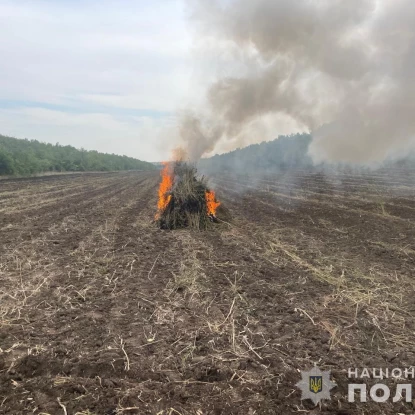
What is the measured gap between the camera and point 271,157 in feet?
263

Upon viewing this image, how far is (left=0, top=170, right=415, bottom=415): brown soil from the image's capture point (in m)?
3.52

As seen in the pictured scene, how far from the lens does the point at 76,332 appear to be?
4.72 metres

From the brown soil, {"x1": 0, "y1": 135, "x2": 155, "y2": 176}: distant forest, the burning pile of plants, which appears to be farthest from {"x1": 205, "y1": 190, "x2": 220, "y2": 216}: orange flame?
{"x1": 0, "y1": 135, "x2": 155, "y2": 176}: distant forest

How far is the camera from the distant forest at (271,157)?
72.9 metres

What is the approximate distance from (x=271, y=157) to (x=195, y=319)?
77748 mm

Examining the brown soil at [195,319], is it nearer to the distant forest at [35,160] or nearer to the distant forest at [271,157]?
the distant forest at [35,160]

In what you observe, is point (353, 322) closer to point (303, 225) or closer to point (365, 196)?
point (303, 225)

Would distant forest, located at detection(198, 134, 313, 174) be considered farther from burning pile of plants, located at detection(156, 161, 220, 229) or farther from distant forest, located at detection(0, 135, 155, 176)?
burning pile of plants, located at detection(156, 161, 220, 229)

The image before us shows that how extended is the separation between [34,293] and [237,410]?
434 centimetres

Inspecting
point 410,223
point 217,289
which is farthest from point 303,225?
point 217,289

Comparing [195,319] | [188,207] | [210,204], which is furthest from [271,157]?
[195,319]

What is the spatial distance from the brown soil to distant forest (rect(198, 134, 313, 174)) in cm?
6148

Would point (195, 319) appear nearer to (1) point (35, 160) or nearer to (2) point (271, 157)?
(1) point (35, 160)

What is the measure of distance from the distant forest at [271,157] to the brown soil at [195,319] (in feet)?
202
